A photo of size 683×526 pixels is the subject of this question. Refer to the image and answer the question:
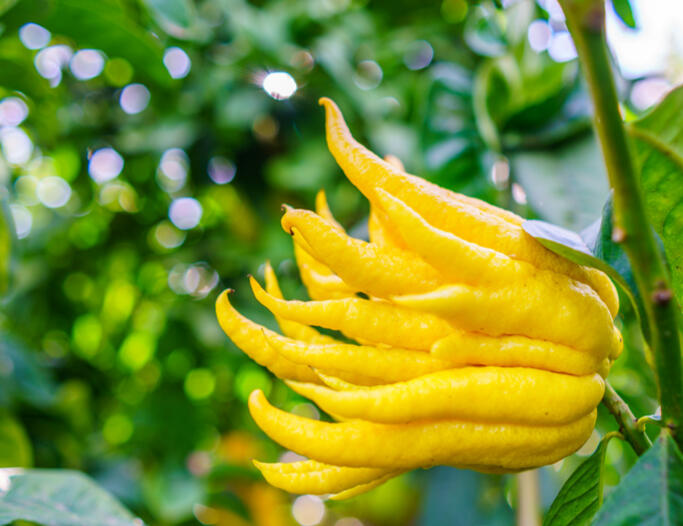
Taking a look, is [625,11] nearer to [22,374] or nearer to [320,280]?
[320,280]

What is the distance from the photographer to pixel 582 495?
1.28ft

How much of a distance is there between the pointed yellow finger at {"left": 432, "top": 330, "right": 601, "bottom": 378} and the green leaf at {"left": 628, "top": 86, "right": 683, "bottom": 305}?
0.09m

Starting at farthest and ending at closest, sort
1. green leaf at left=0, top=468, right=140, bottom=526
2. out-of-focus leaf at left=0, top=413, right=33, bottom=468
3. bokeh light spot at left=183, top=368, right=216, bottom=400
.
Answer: bokeh light spot at left=183, top=368, right=216, bottom=400 → out-of-focus leaf at left=0, top=413, right=33, bottom=468 → green leaf at left=0, top=468, right=140, bottom=526

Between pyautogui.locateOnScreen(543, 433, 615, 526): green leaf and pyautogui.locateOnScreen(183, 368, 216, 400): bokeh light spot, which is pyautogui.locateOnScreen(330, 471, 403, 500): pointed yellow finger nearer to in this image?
pyautogui.locateOnScreen(543, 433, 615, 526): green leaf

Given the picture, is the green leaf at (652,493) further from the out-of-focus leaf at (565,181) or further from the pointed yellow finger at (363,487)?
the out-of-focus leaf at (565,181)

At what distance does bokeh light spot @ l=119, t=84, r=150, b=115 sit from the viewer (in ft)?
4.23

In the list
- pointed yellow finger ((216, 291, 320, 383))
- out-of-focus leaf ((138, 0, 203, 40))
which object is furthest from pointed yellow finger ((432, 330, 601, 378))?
out-of-focus leaf ((138, 0, 203, 40))

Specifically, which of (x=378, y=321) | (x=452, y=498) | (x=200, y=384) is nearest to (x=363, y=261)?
(x=378, y=321)

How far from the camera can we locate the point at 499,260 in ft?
1.11

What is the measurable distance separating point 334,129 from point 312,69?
0.78m

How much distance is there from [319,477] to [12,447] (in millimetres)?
735

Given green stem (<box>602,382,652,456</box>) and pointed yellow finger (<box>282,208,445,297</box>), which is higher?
pointed yellow finger (<box>282,208,445,297</box>)

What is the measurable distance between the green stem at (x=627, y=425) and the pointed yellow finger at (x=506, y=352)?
5 centimetres

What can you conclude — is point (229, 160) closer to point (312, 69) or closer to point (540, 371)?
point (312, 69)
